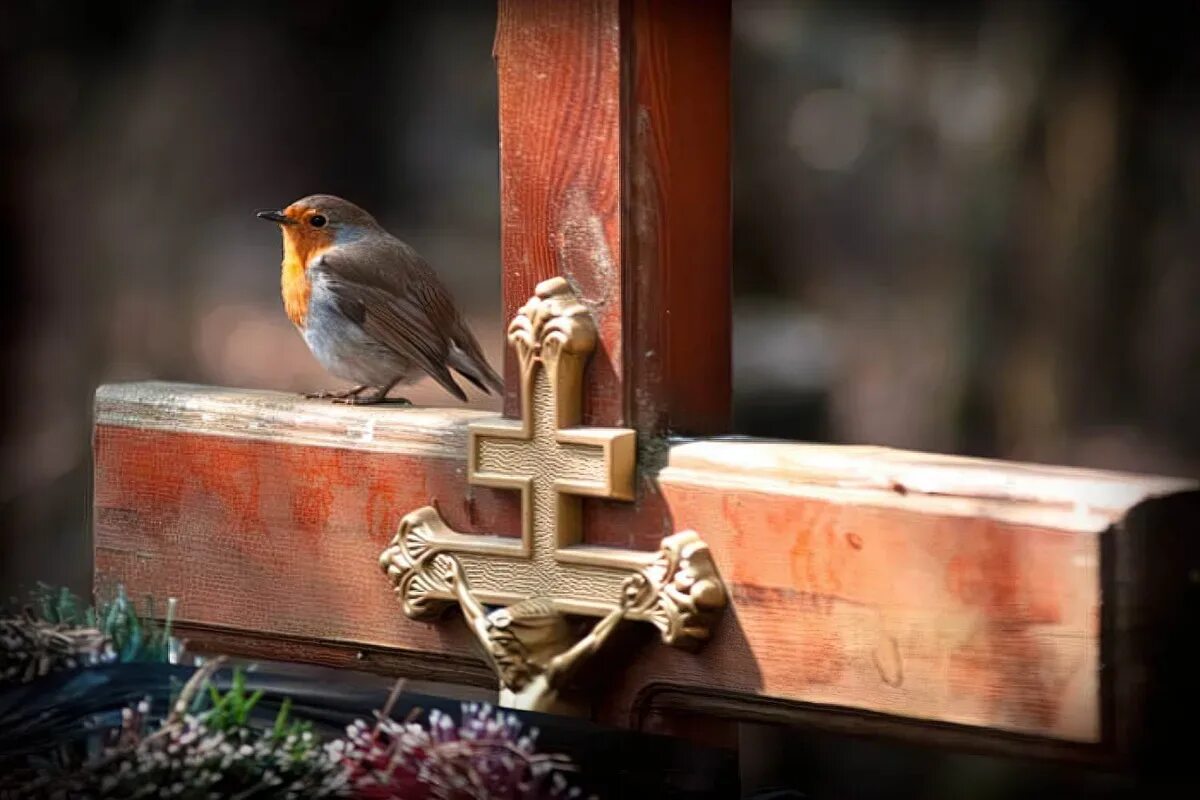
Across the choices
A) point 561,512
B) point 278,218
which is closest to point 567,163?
point 561,512

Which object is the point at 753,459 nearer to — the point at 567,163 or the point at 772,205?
the point at 567,163

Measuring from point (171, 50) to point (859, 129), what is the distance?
111cm

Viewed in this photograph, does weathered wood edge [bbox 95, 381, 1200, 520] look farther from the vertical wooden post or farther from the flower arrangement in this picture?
the flower arrangement

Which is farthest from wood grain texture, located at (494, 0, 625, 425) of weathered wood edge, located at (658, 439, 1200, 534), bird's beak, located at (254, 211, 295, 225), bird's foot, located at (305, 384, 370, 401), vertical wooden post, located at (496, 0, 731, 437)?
bird's beak, located at (254, 211, 295, 225)

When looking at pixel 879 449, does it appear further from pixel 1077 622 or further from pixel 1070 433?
pixel 1070 433

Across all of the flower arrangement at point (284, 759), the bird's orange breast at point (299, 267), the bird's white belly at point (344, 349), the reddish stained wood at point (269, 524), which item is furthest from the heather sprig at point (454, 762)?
the bird's orange breast at point (299, 267)

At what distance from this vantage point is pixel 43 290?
11.1 ft

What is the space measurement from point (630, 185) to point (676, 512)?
310 mm

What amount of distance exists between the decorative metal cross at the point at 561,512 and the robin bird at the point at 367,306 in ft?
1.37

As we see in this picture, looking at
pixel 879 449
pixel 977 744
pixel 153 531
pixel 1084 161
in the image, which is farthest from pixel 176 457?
pixel 1084 161

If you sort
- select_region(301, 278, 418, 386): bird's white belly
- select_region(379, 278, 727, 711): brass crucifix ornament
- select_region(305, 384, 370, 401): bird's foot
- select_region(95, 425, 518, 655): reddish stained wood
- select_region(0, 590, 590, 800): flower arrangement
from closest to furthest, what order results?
select_region(0, 590, 590, 800): flower arrangement → select_region(379, 278, 727, 711): brass crucifix ornament → select_region(95, 425, 518, 655): reddish stained wood → select_region(305, 384, 370, 401): bird's foot → select_region(301, 278, 418, 386): bird's white belly

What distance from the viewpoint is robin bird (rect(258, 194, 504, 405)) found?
2672mm

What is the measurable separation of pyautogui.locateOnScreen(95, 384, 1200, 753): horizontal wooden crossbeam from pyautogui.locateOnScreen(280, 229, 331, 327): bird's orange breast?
322 mm

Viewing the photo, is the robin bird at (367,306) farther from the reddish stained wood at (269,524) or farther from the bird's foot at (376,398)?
the reddish stained wood at (269,524)
